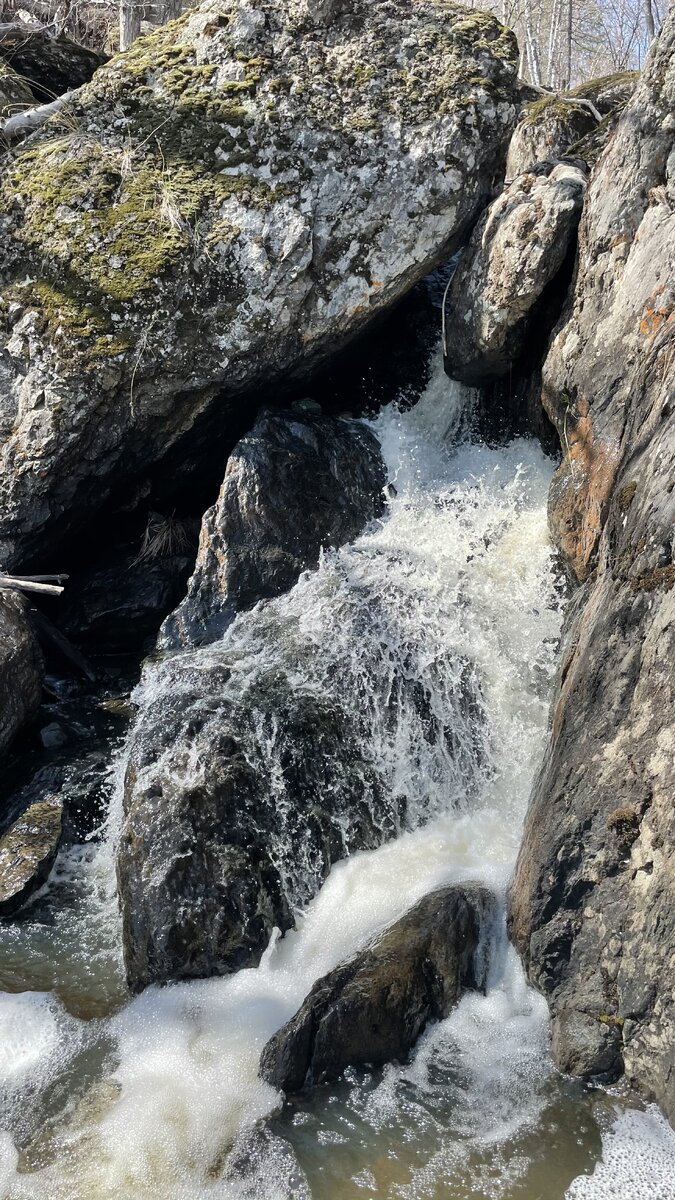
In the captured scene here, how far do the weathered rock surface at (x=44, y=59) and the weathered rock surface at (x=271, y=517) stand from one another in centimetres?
455

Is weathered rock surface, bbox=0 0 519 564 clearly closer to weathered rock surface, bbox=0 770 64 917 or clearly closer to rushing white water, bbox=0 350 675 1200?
rushing white water, bbox=0 350 675 1200

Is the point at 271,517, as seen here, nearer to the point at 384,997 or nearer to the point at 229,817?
the point at 229,817

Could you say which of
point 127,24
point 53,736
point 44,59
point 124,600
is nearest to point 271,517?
point 124,600

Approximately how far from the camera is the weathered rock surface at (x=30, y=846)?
5156 mm

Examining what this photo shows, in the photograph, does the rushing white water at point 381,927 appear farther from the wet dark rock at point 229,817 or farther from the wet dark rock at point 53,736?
the wet dark rock at point 53,736

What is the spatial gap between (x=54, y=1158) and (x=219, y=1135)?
2.22 feet

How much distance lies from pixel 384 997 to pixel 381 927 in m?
0.53

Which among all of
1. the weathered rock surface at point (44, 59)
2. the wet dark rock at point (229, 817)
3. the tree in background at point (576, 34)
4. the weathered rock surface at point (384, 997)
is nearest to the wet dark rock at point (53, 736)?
the wet dark rock at point (229, 817)

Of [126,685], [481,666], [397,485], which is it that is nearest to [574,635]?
[481,666]

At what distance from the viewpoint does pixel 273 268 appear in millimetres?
6961

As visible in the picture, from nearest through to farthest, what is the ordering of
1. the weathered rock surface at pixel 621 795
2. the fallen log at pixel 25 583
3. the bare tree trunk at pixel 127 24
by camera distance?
the weathered rock surface at pixel 621 795 < the fallen log at pixel 25 583 < the bare tree trunk at pixel 127 24

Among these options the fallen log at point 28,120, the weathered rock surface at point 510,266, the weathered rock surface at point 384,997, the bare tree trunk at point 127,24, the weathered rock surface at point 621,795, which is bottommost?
the weathered rock surface at point 384,997

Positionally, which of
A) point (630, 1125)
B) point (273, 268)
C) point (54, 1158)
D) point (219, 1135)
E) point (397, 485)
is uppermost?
point (273, 268)

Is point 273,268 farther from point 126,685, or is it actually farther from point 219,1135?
point 219,1135
